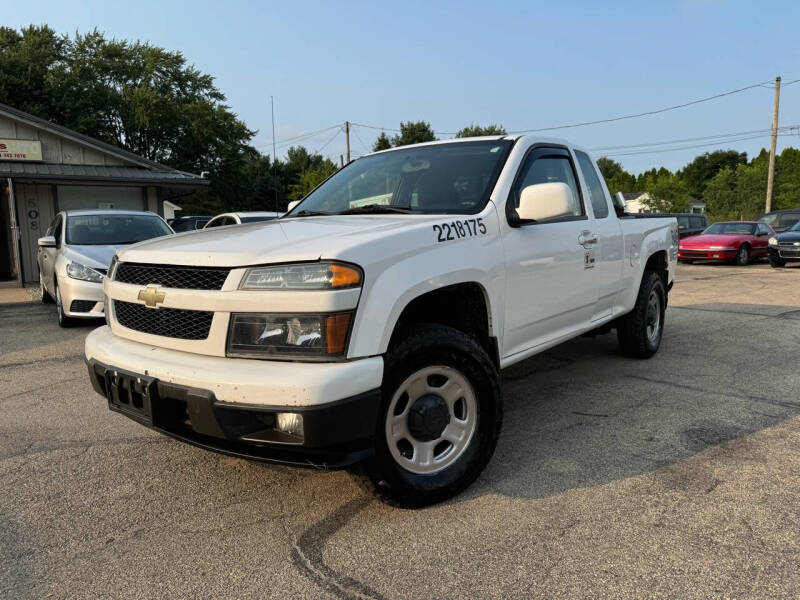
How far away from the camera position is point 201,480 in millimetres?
3020

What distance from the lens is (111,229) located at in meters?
8.25

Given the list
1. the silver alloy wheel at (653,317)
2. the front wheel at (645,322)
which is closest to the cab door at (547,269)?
the front wheel at (645,322)

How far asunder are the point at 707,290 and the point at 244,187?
121 ft

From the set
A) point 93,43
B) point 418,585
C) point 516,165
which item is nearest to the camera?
point 418,585

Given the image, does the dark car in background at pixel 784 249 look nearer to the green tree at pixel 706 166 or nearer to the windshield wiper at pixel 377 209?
the windshield wiper at pixel 377 209

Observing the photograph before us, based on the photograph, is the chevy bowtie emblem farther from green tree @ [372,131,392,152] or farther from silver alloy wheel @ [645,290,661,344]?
green tree @ [372,131,392,152]

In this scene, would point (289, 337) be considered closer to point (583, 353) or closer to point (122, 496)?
point (122, 496)

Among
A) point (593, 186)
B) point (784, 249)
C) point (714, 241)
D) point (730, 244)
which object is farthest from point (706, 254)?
point (593, 186)

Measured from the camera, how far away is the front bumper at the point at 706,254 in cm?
1700

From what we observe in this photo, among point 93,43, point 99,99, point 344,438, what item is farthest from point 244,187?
point 344,438

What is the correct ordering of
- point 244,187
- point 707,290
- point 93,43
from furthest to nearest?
point 244,187 → point 93,43 → point 707,290

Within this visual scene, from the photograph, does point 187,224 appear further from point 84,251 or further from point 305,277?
point 305,277

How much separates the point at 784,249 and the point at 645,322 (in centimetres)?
1292

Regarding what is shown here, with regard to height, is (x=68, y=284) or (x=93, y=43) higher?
(x=93, y=43)
